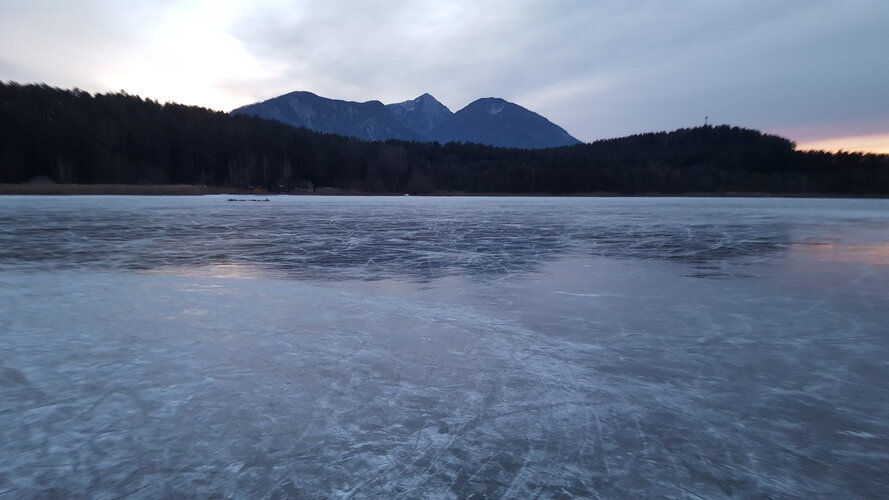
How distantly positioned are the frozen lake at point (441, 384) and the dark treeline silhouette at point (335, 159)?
46.6 meters

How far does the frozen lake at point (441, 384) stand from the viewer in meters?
1.62

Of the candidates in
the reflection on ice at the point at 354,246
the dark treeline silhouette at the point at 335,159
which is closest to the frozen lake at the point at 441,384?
the reflection on ice at the point at 354,246

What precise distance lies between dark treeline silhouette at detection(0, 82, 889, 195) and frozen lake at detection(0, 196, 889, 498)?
153 feet

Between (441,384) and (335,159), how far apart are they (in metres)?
62.8

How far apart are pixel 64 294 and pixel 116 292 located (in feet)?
1.23

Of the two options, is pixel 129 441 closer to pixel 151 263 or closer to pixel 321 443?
pixel 321 443

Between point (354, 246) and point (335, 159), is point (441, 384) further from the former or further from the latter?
point (335, 159)

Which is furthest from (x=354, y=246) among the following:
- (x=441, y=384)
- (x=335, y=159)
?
(x=335, y=159)

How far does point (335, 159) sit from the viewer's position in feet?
205

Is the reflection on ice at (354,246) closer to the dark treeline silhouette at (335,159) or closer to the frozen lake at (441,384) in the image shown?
the frozen lake at (441,384)

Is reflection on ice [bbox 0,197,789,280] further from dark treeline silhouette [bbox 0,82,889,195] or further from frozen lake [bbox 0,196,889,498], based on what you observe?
dark treeline silhouette [bbox 0,82,889,195]

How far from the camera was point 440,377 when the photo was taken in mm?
2484

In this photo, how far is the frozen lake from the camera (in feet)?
5.31

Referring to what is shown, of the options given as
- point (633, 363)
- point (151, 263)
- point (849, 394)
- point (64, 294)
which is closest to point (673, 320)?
point (633, 363)
